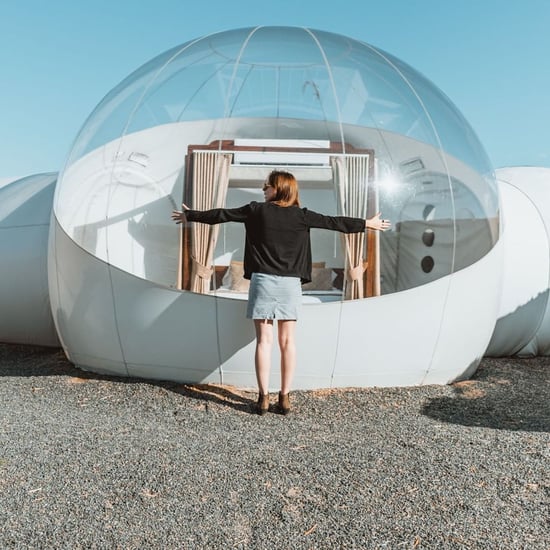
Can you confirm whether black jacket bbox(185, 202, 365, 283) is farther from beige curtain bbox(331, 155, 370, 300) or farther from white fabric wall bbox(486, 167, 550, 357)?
white fabric wall bbox(486, 167, 550, 357)

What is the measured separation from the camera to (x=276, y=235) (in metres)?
4.55

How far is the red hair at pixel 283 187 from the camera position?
15.0ft

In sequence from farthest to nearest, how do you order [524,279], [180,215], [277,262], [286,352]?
[524,279], [180,215], [286,352], [277,262]

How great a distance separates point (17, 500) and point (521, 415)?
12.1 feet

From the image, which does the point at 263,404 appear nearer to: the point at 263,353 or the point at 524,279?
the point at 263,353

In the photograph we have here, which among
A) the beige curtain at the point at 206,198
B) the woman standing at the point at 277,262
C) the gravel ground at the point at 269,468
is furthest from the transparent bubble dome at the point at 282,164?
the gravel ground at the point at 269,468

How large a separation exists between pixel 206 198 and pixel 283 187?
90 cm

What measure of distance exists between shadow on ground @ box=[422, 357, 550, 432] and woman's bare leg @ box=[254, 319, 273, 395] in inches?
50.7

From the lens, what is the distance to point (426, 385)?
5.44m

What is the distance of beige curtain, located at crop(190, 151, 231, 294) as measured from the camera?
507cm

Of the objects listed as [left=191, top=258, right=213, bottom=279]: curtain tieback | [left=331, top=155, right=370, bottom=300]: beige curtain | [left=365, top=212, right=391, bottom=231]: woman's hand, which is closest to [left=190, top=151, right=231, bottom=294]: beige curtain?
[left=191, top=258, right=213, bottom=279]: curtain tieback

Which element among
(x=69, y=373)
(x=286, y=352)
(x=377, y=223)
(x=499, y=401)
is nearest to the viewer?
(x=286, y=352)

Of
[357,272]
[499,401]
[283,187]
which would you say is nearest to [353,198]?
[357,272]

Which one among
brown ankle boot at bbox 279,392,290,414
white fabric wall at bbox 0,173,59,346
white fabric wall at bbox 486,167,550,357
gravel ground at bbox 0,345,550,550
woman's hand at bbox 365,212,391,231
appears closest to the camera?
gravel ground at bbox 0,345,550,550
